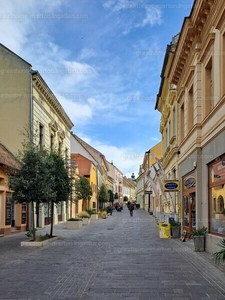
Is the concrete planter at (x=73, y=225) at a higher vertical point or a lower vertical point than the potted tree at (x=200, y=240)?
lower

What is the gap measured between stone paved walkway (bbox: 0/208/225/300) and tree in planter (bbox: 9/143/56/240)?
2143mm

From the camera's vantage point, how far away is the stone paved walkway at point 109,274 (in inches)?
269

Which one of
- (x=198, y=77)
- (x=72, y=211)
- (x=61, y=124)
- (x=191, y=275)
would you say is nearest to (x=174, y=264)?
(x=191, y=275)

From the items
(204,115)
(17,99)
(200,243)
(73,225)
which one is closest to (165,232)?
(200,243)

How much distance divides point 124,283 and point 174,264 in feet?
9.04

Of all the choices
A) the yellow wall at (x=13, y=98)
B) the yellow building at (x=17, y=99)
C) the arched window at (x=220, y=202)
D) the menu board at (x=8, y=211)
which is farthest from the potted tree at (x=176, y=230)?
the yellow wall at (x=13, y=98)

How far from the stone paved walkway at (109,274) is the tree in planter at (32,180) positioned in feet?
7.03

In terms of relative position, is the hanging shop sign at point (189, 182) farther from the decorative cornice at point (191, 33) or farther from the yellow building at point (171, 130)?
the decorative cornice at point (191, 33)

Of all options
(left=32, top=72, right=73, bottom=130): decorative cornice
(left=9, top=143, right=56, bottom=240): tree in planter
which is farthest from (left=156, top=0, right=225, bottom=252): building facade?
(left=32, top=72, right=73, bottom=130): decorative cornice

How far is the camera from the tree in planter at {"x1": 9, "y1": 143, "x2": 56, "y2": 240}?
14641 mm

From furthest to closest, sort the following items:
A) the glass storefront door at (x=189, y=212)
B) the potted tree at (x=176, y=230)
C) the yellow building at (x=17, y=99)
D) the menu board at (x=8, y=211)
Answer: the yellow building at (x=17, y=99), the menu board at (x=8, y=211), the potted tree at (x=176, y=230), the glass storefront door at (x=189, y=212)

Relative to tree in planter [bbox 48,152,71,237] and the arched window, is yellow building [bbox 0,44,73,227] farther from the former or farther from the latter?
the arched window

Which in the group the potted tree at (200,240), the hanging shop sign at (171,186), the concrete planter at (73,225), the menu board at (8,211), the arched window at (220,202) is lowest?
the concrete planter at (73,225)

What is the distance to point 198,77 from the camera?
1380 centimetres
